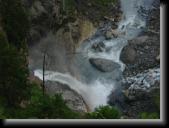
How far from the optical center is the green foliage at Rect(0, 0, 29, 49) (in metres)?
4.96

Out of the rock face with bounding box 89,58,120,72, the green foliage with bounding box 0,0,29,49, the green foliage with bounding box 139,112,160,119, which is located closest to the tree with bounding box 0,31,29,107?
the green foliage with bounding box 0,0,29,49

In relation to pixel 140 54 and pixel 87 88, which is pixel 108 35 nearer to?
pixel 140 54

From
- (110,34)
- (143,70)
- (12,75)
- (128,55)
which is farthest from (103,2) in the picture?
(12,75)

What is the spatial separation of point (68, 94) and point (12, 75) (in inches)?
14.0

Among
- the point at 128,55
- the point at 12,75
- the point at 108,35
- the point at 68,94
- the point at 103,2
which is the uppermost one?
the point at 103,2

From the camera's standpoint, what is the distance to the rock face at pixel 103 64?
4.98 metres

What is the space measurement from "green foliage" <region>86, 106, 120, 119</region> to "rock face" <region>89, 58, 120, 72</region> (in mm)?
254

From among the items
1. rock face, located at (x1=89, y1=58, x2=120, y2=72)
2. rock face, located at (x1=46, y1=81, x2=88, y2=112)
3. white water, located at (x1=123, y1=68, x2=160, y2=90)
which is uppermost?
rock face, located at (x1=89, y1=58, x2=120, y2=72)

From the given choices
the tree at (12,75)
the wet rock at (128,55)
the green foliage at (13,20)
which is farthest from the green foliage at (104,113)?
the green foliage at (13,20)

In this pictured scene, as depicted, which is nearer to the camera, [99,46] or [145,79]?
[145,79]

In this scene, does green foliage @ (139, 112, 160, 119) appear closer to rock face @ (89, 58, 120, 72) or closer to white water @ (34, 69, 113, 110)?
white water @ (34, 69, 113, 110)

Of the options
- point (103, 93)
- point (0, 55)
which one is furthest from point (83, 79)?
point (0, 55)

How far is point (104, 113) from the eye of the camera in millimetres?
4844

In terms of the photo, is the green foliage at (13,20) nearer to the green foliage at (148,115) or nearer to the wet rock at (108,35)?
the wet rock at (108,35)
